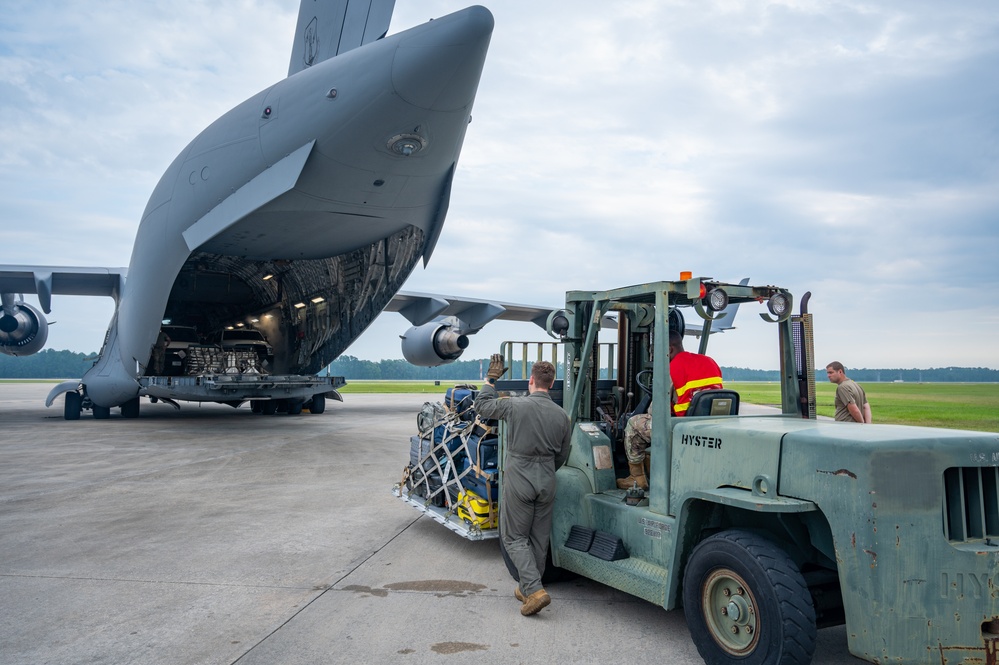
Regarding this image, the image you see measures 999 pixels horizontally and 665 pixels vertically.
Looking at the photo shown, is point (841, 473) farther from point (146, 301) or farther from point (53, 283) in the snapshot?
point (53, 283)

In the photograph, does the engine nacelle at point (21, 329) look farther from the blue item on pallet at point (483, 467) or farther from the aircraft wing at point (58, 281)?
the blue item on pallet at point (483, 467)

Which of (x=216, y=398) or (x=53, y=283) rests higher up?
(x=53, y=283)

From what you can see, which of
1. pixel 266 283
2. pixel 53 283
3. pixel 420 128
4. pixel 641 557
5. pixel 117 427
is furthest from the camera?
pixel 53 283

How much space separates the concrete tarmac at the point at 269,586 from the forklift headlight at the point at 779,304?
197cm

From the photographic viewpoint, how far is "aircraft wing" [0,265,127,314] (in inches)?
731

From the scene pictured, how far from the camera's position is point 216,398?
15.8 meters

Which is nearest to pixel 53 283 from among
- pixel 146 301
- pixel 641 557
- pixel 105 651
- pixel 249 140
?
pixel 146 301

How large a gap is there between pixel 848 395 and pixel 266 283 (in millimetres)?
14826

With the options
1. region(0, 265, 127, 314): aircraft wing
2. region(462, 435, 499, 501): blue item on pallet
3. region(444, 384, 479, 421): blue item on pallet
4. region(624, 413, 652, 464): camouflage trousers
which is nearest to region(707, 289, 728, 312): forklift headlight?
region(624, 413, 652, 464): camouflage trousers

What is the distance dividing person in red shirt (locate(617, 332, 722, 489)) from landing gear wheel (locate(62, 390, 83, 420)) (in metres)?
19.4

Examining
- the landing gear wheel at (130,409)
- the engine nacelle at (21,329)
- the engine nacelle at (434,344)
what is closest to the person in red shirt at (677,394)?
the engine nacelle at (434,344)

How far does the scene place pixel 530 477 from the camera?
4.45 metres

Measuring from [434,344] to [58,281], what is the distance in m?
11.2

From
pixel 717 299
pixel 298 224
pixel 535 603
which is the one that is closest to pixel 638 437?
pixel 717 299
